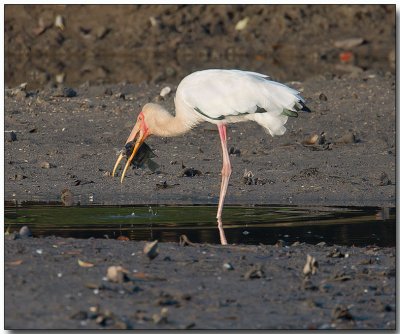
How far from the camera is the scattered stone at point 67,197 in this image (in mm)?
10680

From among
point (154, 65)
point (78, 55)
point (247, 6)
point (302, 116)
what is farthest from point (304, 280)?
point (247, 6)

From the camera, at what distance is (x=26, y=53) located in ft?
86.7

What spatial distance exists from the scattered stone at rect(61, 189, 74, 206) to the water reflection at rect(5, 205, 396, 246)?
274 millimetres

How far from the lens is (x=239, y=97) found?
1061 cm

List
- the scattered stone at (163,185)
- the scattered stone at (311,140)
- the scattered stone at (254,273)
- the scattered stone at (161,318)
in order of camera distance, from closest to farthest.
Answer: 1. the scattered stone at (161,318)
2. the scattered stone at (254,273)
3. the scattered stone at (163,185)
4. the scattered stone at (311,140)

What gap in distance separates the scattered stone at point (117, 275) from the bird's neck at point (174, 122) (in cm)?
464

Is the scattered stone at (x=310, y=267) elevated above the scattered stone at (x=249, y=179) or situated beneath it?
situated beneath

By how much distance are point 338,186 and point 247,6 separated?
57.6 ft

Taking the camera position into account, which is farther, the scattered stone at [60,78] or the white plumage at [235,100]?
the scattered stone at [60,78]

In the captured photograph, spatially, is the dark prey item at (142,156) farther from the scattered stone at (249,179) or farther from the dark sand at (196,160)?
the scattered stone at (249,179)

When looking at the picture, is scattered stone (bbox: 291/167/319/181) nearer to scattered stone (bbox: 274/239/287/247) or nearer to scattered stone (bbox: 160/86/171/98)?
scattered stone (bbox: 274/239/287/247)

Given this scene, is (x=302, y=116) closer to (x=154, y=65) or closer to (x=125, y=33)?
(x=154, y=65)

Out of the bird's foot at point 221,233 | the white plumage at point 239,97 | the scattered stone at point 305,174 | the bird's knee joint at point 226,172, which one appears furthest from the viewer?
the scattered stone at point 305,174

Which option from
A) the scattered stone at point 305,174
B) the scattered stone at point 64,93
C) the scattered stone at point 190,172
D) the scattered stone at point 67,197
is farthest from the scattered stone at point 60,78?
the scattered stone at point 67,197
